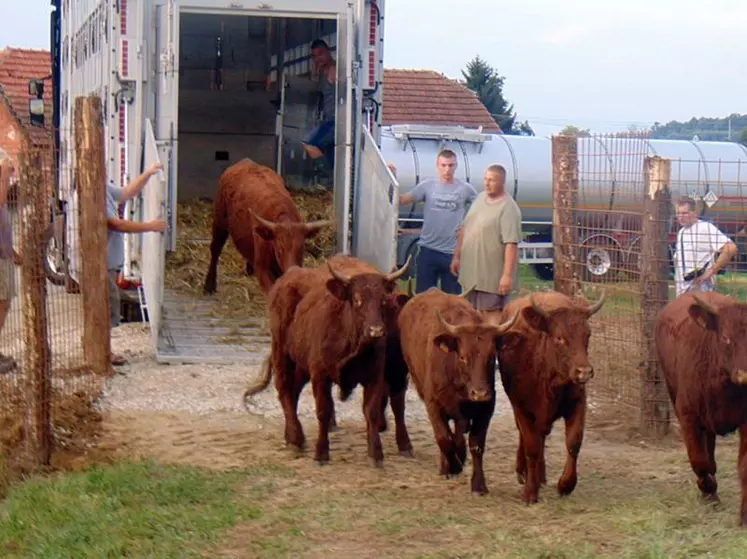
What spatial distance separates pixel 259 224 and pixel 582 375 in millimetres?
5311

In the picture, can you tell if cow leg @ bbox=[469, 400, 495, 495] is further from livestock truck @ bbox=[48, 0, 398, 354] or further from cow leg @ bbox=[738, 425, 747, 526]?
livestock truck @ bbox=[48, 0, 398, 354]

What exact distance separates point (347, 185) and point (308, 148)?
127cm

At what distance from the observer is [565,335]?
7.31 metres

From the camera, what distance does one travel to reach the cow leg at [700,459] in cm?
730

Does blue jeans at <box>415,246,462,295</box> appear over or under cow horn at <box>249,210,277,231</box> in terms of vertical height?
under

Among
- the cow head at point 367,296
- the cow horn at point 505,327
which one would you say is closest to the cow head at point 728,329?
the cow horn at point 505,327

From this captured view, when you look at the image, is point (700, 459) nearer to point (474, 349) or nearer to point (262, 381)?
point (474, 349)

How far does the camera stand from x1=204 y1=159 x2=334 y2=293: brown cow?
11656 mm

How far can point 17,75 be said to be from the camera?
36.0 m

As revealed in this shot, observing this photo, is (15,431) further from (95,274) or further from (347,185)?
(347,185)

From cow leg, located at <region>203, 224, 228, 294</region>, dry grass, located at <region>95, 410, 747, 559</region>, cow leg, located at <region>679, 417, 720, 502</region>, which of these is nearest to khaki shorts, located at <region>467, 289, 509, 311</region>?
dry grass, located at <region>95, 410, 747, 559</region>

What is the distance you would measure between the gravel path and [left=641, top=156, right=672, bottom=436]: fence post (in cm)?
137

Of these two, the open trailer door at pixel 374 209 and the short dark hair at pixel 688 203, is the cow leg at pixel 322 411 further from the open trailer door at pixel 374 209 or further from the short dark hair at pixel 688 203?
the short dark hair at pixel 688 203

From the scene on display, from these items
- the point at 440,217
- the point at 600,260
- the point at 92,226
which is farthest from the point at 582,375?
the point at 92,226
